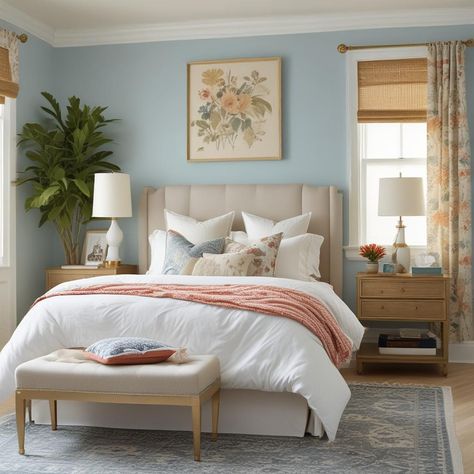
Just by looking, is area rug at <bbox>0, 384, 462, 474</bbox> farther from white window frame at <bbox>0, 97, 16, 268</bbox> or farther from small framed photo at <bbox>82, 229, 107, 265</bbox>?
small framed photo at <bbox>82, 229, 107, 265</bbox>

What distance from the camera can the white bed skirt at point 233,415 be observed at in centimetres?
388

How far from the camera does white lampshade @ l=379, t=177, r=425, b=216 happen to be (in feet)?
19.0

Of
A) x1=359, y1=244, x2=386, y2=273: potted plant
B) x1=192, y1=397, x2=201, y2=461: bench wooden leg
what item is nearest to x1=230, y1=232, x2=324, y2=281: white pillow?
x1=359, y1=244, x2=386, y2=273: potted plant

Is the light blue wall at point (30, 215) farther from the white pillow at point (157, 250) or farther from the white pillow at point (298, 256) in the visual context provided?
the white pillow at point (298, 256)

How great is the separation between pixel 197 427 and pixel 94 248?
3414 millimetres

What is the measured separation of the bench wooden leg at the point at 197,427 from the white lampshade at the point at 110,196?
2975 millimetres

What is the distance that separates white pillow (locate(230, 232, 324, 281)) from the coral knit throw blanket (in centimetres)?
110

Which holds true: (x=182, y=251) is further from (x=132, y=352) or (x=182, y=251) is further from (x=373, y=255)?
(x=132, y=352)

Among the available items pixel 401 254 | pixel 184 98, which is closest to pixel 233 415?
pixel 401 254

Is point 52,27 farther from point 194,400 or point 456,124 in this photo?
point 194,400

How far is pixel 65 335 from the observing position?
4.11 m

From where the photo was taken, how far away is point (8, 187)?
6.09 metres

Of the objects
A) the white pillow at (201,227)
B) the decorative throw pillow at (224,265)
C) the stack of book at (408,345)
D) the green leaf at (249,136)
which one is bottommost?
the stack of book at (408,345)

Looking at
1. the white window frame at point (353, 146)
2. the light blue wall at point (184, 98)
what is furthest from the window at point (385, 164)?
the light blue wall at point (184, 98)
